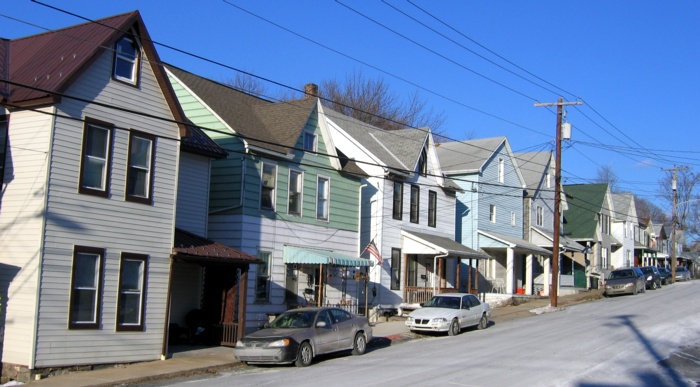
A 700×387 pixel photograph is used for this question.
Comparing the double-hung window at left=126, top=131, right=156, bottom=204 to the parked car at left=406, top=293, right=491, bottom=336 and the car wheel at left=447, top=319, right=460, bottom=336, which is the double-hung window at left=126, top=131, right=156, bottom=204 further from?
the car wheel at left=447, top=319, right=460, bottom=336

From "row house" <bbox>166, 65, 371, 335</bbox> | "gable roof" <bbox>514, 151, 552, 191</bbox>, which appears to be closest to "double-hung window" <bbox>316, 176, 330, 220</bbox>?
"row house" <bbox>166, 65, 371, 335</bbox>

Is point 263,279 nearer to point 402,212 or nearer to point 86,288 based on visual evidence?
point 86,288

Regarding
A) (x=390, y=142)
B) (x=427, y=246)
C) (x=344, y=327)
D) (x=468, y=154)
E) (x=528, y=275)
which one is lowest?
(x=344, y=327)

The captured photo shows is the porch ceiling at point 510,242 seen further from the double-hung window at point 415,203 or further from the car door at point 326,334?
the car door at point 326,334

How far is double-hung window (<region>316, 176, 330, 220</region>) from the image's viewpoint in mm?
28688

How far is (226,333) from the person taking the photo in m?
22.6

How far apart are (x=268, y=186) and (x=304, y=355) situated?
28.6ft

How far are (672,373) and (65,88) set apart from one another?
1593 centimetres

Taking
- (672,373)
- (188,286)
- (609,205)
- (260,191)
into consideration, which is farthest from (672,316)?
(609,205)

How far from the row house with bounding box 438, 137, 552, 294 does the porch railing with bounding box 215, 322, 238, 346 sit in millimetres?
19556

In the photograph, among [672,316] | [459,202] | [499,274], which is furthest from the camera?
[499,274]

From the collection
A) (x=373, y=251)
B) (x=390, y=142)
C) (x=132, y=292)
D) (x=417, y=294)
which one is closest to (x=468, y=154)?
(x=390, y=142)

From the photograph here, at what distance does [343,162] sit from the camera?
30.8 m

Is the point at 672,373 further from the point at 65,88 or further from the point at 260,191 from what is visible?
the point at 65,88
